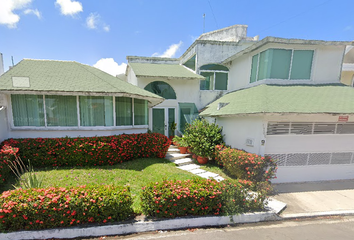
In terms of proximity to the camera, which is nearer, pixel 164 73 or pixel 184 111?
pixel 164 73

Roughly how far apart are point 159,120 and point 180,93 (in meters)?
2.78

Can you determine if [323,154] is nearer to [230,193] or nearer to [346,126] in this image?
[346,126]

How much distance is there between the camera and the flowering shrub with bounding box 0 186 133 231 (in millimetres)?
3145

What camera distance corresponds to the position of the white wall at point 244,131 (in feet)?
19.6

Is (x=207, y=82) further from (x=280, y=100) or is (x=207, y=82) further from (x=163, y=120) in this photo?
(x=280, y=100)

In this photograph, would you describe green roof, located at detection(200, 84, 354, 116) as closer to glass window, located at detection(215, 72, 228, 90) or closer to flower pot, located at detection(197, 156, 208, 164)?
flower pot, located at detection(197, 156, 208, 164)

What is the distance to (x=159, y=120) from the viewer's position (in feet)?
37.3

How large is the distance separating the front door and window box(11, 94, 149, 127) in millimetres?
4067

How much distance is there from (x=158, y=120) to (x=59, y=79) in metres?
6.48

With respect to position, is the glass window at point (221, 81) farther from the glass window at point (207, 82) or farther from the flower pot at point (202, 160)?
the flower pot at point (202, 160)

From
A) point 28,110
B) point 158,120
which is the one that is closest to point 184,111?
Result: point 158,120

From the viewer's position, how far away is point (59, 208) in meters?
3.20

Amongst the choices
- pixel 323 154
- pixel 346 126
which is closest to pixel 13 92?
pixel 323 154

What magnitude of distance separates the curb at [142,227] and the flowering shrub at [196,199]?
15 cm
